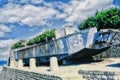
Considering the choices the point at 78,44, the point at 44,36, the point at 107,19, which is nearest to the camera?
the point at 78,44

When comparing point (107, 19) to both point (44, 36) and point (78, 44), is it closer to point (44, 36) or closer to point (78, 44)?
point (78, 44)

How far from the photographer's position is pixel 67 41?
22797 mm

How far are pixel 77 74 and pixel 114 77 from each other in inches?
122

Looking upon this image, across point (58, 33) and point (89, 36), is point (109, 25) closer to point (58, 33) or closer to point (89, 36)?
point (58, 33)

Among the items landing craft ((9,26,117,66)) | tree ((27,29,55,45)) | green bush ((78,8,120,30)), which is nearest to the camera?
landing craft ((9,26,117,66))

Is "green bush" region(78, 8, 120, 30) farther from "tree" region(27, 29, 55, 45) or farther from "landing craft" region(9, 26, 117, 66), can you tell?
"tree" region(27, 29, 55, 45)

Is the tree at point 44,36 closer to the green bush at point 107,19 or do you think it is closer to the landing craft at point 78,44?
the green bush at point 107,19

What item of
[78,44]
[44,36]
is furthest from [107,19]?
[44,36]

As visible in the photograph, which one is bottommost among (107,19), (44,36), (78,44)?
(78,44)

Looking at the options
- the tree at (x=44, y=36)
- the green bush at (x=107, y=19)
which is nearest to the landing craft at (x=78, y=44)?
the green bush at (x=107, y=19)

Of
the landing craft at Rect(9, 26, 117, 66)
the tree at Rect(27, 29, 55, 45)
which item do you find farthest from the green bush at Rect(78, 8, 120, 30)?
the tree at Rect(27, 29, 55, 45)

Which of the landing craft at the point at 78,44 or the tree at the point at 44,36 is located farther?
the tree at the point at 44,36

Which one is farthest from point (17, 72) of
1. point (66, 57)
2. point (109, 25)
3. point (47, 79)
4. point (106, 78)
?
point (109, 25)

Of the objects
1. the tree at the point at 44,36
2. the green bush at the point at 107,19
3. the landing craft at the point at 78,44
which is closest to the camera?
the landing craft at the point at 78,44
